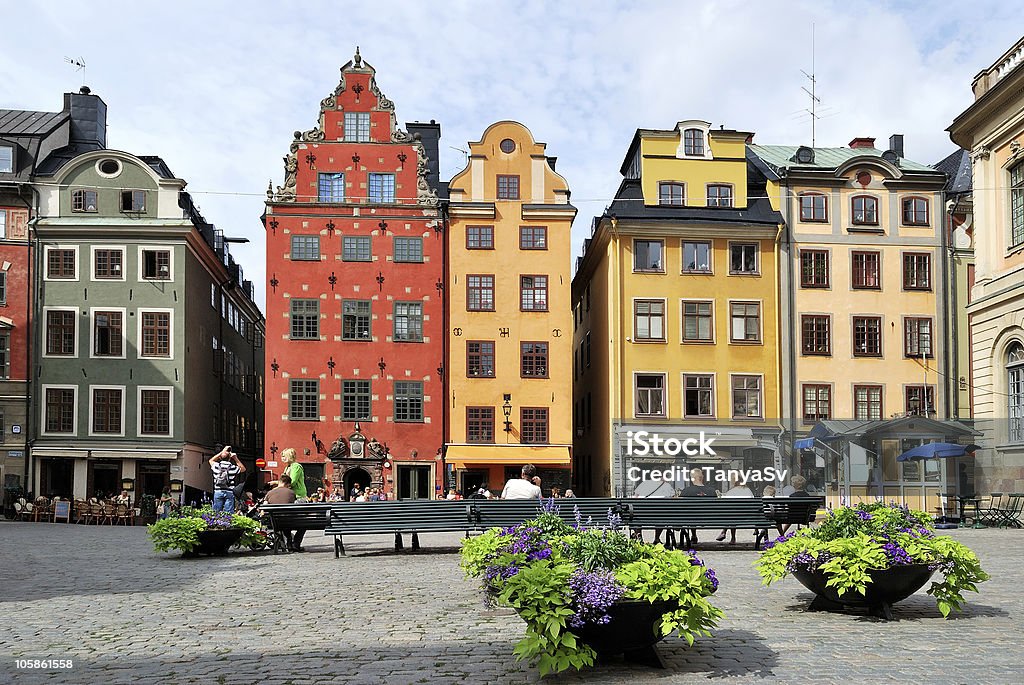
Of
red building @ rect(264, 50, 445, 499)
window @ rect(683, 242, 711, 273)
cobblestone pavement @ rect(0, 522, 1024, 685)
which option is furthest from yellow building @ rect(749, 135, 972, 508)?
cobblestone pavement @ rect(0, 522, 1024, 685)

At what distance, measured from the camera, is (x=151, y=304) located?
44750mm

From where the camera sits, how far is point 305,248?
43.8m

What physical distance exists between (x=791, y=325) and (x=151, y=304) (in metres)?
24.6

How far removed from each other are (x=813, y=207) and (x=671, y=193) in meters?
5.56

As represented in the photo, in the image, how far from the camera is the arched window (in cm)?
3083

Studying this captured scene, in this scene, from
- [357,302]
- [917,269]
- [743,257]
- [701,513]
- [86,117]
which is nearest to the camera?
[701,513]

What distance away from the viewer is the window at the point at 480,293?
145ft

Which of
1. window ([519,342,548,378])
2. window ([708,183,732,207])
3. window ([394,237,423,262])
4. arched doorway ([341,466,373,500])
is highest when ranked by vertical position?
window ([708,183,732,207])

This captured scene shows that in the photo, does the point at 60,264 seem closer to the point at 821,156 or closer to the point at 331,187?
the point at 331,187

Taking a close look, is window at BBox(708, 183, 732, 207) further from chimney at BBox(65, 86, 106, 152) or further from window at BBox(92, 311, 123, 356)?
chimney at BBox(65, 86, 106, 152)

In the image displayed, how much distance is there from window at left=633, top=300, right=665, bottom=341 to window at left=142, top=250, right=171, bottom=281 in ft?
59.2

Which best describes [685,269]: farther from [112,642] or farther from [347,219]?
[112,642]

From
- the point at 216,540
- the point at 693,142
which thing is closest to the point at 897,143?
the point at 693,142

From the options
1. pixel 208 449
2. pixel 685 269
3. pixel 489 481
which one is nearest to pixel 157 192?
pixel 208 449
